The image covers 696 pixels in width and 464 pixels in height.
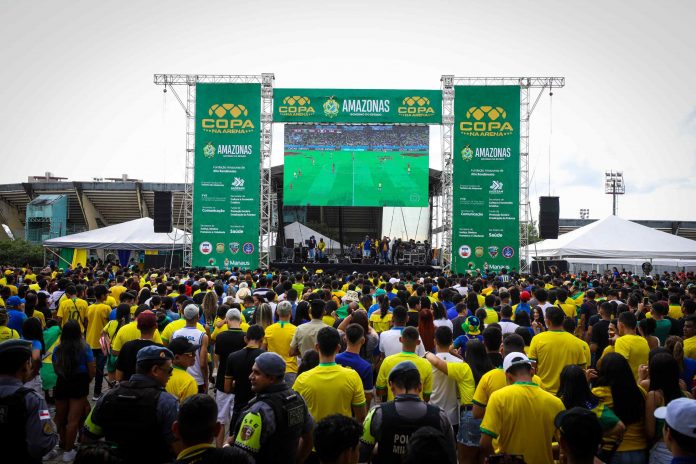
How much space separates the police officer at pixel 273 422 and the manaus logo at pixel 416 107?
18455mm

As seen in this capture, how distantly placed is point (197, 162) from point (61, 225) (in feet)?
60.8

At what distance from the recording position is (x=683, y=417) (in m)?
2.46

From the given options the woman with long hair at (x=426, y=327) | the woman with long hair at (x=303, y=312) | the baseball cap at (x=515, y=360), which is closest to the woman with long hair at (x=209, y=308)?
the woman with long hair at (x=303, y=312)

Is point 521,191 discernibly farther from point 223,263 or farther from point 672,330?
point 672,330

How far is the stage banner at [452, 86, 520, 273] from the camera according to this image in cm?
2020

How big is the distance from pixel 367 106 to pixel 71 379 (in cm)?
1695

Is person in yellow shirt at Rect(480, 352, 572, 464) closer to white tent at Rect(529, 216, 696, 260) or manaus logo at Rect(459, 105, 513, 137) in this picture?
manaus logo at Rect(459, 105, 513, 137)

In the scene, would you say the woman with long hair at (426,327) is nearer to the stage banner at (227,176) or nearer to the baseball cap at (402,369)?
the baseball cap at (402,369)

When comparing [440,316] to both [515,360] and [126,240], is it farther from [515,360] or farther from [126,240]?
[126,240]

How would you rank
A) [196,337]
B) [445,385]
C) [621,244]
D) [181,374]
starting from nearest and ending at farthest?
1. [181,374]
2. [445,385]
3. [196,337]
4. [621,244]

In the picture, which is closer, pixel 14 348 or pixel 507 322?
pixel 14 348

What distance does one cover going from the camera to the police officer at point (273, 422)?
2953 mm

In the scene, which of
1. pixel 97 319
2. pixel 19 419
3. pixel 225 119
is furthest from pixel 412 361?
pixel 225 119

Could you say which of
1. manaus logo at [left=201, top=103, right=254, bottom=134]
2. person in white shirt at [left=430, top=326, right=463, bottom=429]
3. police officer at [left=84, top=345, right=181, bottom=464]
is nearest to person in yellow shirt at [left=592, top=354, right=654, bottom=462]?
person in white shirt at [left=430, top=326, right=463, bottom=429]
